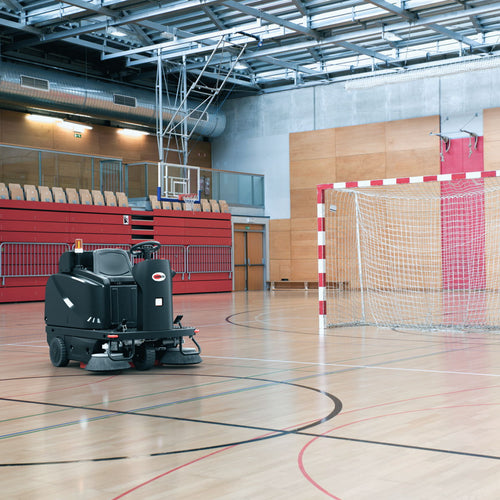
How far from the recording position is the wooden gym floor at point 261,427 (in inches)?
141

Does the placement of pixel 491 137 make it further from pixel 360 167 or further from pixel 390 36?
pixel 390 36

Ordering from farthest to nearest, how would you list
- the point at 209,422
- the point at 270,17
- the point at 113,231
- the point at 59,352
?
the point at 113,231
the point at 270,17
the point at 59,352
the point at 209,422

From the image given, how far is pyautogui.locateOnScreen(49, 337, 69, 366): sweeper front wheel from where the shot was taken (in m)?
7.91

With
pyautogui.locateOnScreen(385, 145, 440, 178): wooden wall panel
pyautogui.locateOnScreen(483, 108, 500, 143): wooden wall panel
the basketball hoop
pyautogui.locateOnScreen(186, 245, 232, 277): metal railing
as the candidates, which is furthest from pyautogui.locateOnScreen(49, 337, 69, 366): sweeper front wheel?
pyautogui.locateOnScreen(483, 108, 500, 143): wooden wall panel

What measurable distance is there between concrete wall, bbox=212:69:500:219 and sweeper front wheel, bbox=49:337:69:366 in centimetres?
2018

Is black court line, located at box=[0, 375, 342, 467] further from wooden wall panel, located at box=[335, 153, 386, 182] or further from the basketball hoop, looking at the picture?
wooden wall panel, located at box=[335, 153, 386, 182]

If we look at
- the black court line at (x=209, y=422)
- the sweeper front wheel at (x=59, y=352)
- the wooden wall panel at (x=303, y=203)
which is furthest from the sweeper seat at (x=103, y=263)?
the wooden wall panel at (x=303, y=203)

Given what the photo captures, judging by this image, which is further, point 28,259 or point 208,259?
point 208,259

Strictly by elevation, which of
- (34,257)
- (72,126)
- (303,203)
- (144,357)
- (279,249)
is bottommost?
(144,357)

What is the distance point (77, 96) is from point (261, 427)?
20.4m

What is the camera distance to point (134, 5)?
63.5 ft

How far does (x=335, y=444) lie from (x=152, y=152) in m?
24.6

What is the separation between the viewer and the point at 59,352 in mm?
7930

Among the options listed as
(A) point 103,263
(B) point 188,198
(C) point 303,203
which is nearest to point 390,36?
(B) point 188,198
